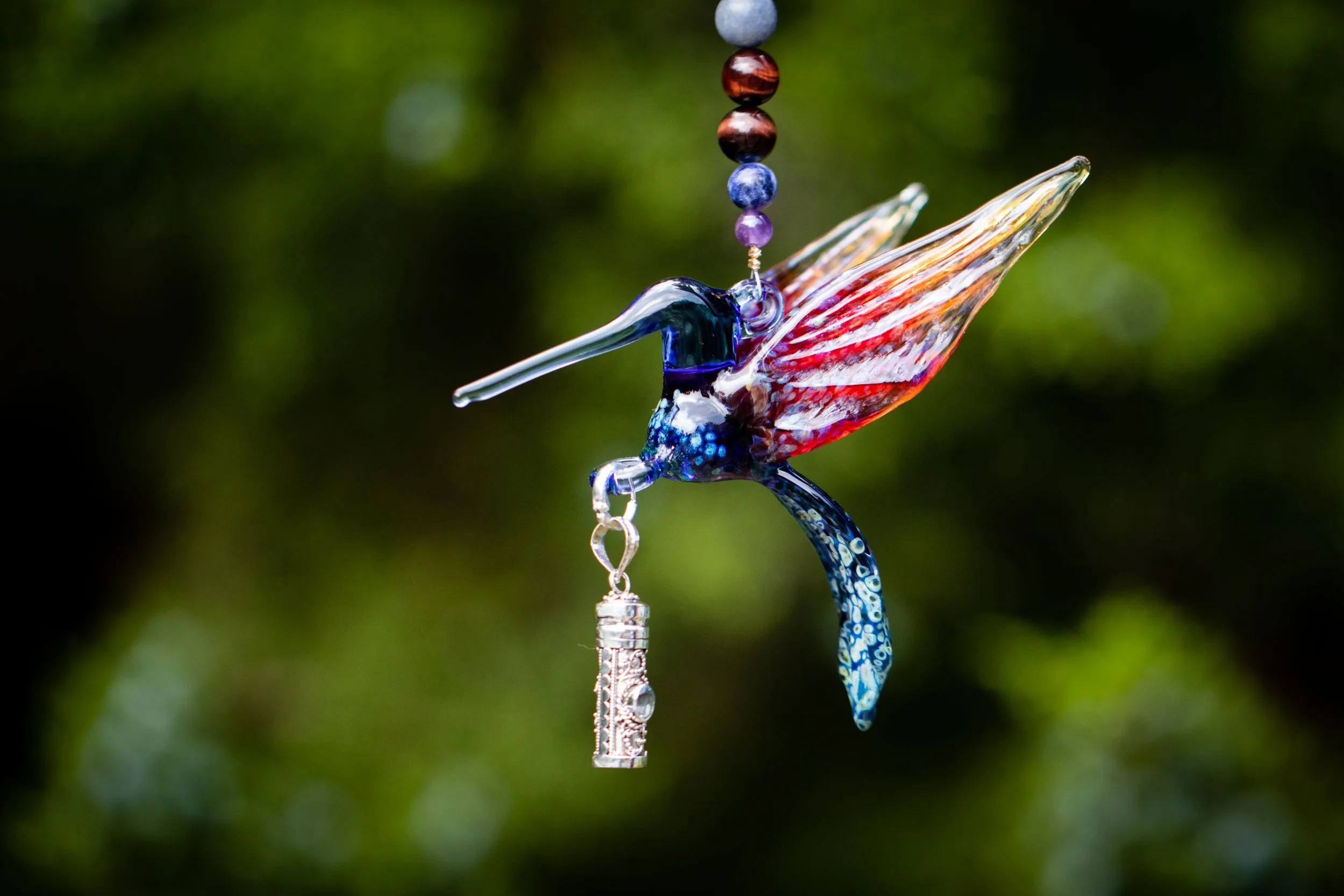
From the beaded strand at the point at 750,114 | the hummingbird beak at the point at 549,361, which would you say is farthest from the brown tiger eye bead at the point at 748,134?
the hummingbird beak at the point at 549,361

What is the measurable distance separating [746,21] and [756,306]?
0.31 metres

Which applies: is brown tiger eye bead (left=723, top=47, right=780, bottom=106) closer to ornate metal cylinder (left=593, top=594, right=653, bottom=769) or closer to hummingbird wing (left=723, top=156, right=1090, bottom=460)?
hummingbird wing (left=723, top=156, right=1090, bottom=460)

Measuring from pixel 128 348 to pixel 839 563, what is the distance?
2.05m

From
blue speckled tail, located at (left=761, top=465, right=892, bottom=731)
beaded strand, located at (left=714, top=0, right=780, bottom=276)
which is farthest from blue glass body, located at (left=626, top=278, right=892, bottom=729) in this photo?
beaded strand, located at (left=714, top=0, right=780, bottom=276)

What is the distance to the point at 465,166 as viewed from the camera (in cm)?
258

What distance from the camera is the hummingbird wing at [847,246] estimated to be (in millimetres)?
1551

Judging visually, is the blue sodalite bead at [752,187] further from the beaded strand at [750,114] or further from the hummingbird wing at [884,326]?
the hummingbird wing at [884,326]

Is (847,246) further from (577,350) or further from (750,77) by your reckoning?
(577,350)

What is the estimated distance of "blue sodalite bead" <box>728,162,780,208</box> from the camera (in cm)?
140

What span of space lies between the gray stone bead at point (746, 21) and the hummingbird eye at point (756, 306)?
26cm

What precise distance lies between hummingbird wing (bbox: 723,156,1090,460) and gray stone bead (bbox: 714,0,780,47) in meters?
0.28

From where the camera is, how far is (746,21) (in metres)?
1.39

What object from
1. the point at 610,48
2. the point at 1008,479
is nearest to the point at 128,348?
the point at 610,48

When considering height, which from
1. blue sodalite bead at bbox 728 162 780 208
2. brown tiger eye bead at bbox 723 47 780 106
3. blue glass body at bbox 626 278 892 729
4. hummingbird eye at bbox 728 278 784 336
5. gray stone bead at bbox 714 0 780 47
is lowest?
blue glass body at bbox 626 278 892 729
